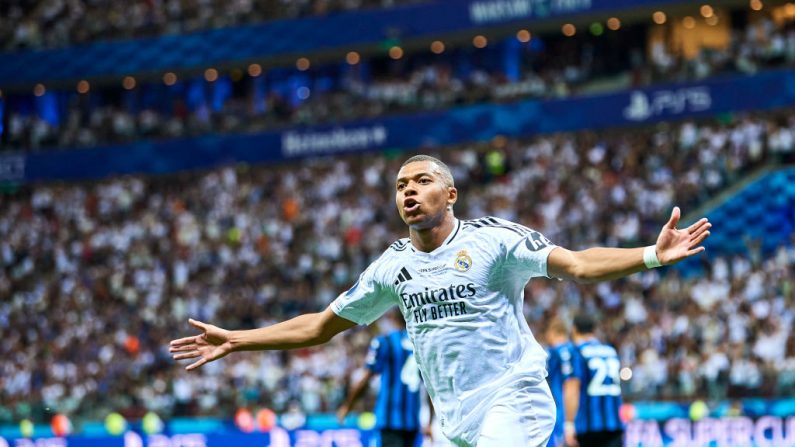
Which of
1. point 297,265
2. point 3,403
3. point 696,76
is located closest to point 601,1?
point 696,76

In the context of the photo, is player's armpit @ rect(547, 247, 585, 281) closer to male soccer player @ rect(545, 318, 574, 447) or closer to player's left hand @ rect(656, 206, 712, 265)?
player's left hand @ rect(656, 206, 712, 265)

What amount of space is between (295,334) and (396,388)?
438 centimetres

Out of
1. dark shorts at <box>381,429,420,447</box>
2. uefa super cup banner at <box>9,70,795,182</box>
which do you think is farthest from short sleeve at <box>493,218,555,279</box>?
uefa super cup banner at <box>9,70,795,182</box>

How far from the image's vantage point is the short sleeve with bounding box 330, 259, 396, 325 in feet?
20.4

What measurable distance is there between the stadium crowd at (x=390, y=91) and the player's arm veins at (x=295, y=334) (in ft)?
80.9

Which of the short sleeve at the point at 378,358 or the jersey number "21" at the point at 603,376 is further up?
the short sleeve at the point at 378,358

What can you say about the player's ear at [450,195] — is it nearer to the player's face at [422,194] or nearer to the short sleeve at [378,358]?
the player's face at [422,194]

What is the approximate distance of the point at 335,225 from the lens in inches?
1156

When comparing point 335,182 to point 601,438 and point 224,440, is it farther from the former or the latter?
point 601,438

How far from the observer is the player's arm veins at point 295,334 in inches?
249

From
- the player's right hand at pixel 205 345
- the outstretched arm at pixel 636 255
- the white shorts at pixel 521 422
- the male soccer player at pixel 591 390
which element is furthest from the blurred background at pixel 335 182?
the outstretched arm at pixel 636 255

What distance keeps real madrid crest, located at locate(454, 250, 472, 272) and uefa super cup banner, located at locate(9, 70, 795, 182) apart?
80.4 feet

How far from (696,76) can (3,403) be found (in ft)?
57.9

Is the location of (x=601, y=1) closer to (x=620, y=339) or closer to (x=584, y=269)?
(x=620, y=339)
